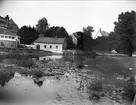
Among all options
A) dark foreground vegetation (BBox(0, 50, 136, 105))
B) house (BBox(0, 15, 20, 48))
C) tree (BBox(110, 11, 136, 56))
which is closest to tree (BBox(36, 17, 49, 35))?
house (BBox(0, 15, 20, 48))

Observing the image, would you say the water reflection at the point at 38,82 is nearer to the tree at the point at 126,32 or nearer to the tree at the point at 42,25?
the tree at the point at 42,25

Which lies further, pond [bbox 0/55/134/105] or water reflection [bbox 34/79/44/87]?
water reflection [bbox 34/79/44/87]

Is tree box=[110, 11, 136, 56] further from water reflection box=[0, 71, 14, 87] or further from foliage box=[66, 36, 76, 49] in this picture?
water reflection box=[0, 71, 14, 87]

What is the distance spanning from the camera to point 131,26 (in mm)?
1027

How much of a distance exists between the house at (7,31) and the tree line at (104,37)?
0.19ft

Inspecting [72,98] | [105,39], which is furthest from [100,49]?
[72,98]

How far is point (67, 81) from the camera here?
1.23m

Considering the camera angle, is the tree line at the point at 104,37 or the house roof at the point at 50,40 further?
the house roof at the point at 50,40

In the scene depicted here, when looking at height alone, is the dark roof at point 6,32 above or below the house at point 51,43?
above

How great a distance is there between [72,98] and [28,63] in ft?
1.76

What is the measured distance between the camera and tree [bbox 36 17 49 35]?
109 centimetres

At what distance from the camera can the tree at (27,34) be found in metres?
1.14

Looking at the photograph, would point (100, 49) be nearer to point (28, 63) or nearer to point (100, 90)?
point (100, 90)

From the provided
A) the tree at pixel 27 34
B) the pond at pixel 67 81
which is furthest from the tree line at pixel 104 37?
the pond at pixel 67 81
